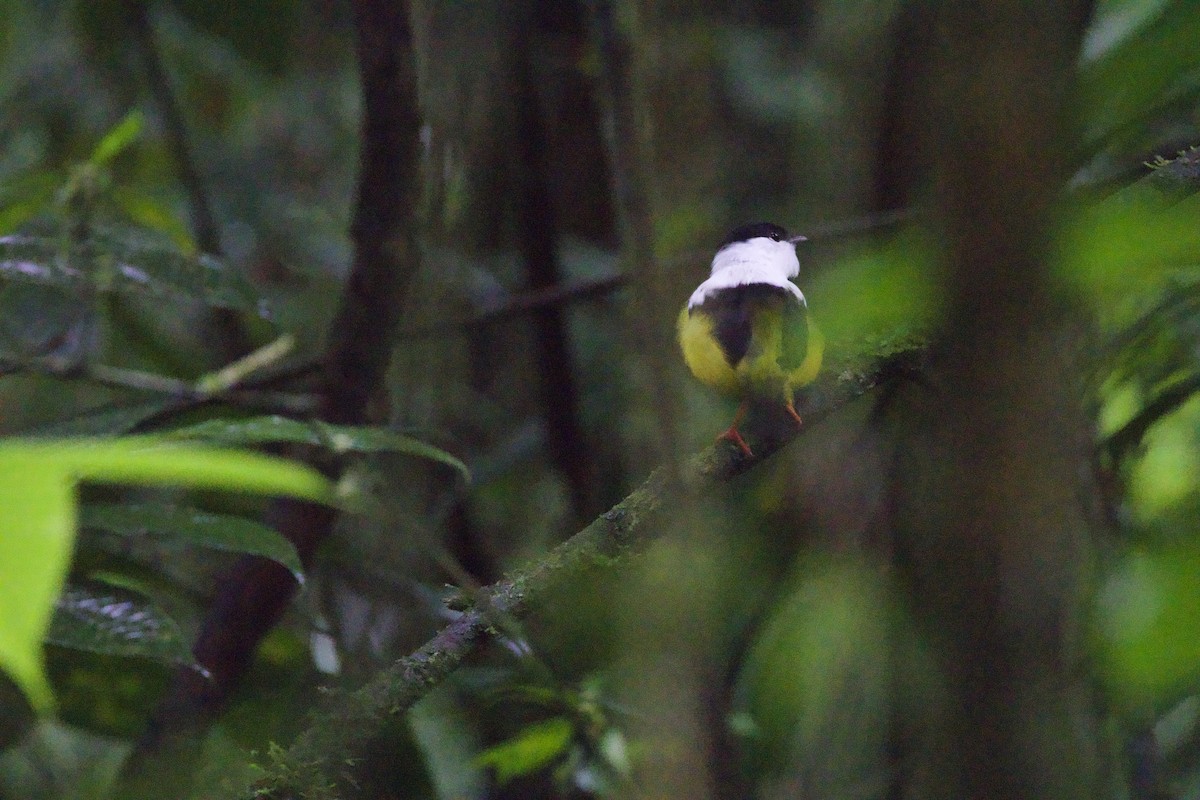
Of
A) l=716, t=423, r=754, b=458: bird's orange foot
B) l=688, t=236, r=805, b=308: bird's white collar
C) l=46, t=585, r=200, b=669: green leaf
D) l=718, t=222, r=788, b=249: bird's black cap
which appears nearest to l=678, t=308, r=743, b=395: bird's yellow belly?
l=688, t=236, r=805, b=308: bird's white collar

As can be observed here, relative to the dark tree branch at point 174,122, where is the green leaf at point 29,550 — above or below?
below

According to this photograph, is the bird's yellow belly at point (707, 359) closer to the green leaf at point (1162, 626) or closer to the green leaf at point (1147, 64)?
the green leaf at point (1147, 64)

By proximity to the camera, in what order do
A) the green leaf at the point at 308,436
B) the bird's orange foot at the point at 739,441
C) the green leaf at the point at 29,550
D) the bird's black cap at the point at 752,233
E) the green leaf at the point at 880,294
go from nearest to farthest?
the green leaf at the point at 29,550, the green leaf at the point at 880,294, the green leaf at the point at 308,436, the bird's orange foot at the point at 739,441, the bird's black cap at the point at 752,233

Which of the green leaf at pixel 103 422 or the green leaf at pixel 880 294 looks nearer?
the green leaf at pixel 880 294

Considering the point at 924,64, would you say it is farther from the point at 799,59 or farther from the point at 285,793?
the point at 799,59

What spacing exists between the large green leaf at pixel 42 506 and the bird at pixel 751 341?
136cm

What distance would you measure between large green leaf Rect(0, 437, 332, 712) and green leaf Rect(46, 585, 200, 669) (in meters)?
0.92

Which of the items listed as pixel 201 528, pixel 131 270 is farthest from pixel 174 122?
pixel 201 528

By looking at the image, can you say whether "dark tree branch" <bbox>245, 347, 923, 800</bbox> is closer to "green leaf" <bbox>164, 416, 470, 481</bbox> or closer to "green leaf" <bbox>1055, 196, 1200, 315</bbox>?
"green leaf" <bbox>164, 416, 470, 481</bbox>

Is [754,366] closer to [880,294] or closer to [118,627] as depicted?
[118,627]

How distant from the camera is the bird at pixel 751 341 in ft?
6.24

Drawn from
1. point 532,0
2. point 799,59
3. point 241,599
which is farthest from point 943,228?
point 799,59

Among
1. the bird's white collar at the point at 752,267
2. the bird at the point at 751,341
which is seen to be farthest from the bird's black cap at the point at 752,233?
the bird at the point at 751,341

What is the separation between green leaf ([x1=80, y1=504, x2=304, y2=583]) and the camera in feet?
4.47
